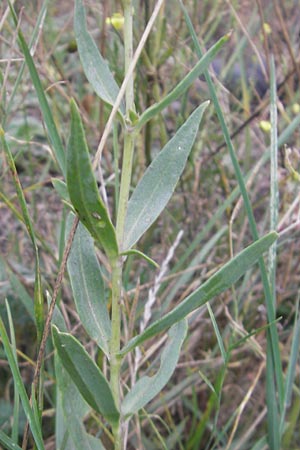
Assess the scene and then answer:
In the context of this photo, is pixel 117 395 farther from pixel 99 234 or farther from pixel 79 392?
pixel 99 234

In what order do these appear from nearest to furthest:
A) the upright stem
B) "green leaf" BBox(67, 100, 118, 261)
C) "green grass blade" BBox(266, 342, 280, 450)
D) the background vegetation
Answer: "green leaf" BBox(67, 100, 118, 261) < the upright stem < "green grass blade" BBox(266, 342, 280, 450) < the background vegetation

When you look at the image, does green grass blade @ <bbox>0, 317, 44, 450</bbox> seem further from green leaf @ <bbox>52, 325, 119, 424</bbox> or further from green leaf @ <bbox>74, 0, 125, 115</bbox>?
green leaf @ <bbox>74, 0, 125, 115</bbox>

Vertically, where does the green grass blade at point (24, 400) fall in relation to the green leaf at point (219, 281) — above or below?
below

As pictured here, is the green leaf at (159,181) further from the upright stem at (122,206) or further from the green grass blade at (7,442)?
the green grass blade at (7,442)

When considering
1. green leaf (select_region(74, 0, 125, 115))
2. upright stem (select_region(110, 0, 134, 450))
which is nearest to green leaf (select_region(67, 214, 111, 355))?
upright stem (select_region(110, 0, 134, 450))

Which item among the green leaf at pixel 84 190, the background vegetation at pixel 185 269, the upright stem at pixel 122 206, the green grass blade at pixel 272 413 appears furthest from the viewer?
the background vegetation at pixel 185 269

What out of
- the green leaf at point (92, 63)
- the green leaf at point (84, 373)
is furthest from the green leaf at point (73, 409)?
the green leaf at point (92, 63)
